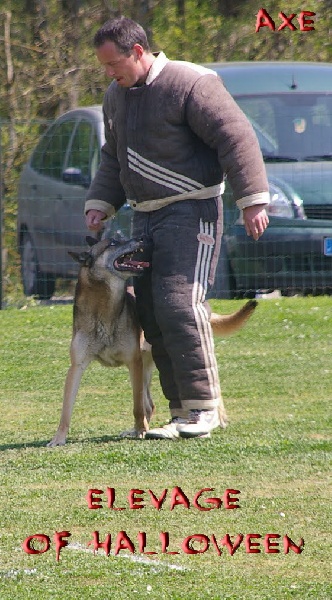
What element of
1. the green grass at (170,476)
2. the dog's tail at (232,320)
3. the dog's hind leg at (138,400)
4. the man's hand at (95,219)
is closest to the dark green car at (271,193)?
the green grass at (170,476)

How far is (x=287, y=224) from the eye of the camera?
1071cm

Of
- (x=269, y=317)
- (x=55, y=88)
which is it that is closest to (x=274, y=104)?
(x=269, y=317)

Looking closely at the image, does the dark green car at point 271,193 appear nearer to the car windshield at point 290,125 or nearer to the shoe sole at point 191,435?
the car windshield at point 290,125

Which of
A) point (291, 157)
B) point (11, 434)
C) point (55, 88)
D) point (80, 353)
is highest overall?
point (55, 88)

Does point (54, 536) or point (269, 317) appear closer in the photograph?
point (54, 536)

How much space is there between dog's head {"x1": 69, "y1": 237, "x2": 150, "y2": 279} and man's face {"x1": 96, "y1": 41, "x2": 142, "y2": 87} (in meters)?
0.79

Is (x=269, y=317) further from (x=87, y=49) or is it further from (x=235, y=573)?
(x=87, y=49)

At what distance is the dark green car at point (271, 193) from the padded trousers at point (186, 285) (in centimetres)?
438

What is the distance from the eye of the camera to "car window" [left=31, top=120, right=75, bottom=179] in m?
11.6

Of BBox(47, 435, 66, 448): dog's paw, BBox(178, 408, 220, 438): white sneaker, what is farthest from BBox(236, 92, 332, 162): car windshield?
BBox(47, 435, 66, 448): dog's paw

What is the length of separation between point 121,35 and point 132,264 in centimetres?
110

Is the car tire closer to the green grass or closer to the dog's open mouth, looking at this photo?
the green grass

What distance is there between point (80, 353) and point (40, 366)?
2499 millimetres

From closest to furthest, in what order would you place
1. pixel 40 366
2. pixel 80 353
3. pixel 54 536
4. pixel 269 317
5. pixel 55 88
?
pixel 54 536 < pixel 80 353 < pixel 40 366 < pixel 269 317 < pixel 55 88
